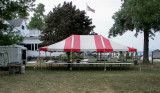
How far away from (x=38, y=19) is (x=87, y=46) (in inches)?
1805

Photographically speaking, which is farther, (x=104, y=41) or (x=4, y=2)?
(x=104, y=41)

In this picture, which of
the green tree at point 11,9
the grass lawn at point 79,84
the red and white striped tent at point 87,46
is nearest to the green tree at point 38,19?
the red and white striped tent at point 87,46

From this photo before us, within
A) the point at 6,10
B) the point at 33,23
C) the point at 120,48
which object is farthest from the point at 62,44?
the point at 33,23

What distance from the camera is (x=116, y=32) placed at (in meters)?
24.4

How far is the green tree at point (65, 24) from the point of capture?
26700 mm

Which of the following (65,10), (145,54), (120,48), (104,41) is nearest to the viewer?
(120,48)

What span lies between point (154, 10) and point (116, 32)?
14.0 meters

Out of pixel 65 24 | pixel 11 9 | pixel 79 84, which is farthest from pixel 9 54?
pixel 65 24

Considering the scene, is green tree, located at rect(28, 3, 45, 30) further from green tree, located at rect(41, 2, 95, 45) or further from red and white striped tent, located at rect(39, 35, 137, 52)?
red and white striped tent, located at rect(39, 35, 137, 52)

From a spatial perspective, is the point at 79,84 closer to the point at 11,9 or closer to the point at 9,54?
the point at 11,9

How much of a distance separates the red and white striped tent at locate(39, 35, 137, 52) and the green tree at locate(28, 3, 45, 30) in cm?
4037

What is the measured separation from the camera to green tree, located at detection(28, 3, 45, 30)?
56.7 metres

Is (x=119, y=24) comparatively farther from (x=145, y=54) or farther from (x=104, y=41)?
(x=104, y=41)

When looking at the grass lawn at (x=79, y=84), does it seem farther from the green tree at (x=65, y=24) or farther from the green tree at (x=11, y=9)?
the green tree at (x=65, y=24)
